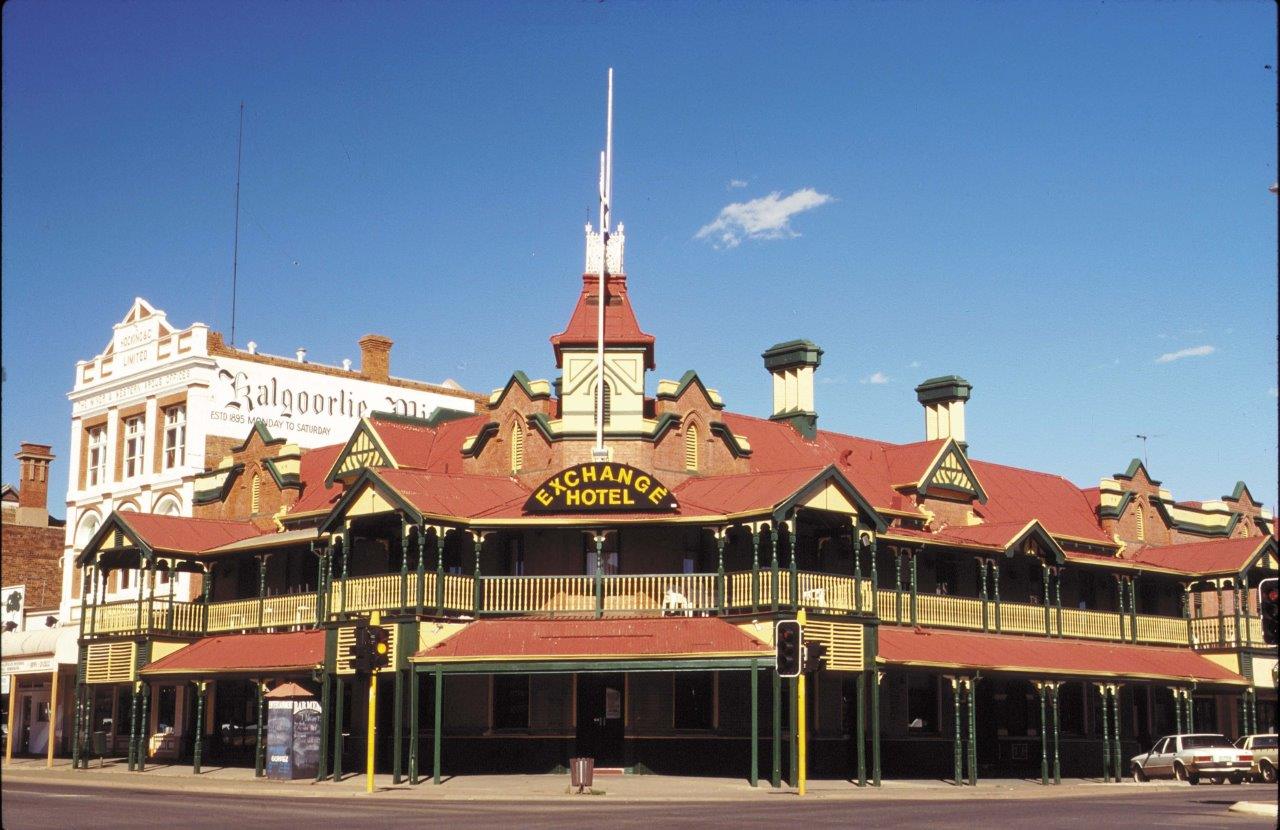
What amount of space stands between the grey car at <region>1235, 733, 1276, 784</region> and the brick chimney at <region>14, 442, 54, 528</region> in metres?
44.1

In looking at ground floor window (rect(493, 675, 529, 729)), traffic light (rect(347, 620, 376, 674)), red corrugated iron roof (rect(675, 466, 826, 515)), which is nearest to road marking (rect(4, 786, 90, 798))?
traffic light (rect(347, 620, 376, 674))

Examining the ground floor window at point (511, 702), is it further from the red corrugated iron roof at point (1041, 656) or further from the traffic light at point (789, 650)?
the traffic light at point (789, 650)

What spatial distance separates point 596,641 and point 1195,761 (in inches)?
616

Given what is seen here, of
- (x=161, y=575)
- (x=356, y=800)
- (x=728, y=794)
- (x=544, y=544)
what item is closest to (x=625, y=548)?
(x=544, y=544)

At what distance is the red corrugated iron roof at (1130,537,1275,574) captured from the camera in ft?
154

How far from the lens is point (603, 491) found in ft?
122

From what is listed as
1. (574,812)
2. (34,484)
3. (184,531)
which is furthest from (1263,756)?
(34,484)

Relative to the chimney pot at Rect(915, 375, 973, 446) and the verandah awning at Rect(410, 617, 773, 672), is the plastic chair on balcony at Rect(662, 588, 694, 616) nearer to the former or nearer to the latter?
the verandah awning at Rect(410, 617, 773, 672)

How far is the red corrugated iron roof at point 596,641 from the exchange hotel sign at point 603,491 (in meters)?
2.58

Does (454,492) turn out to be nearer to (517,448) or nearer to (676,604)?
(517,448)

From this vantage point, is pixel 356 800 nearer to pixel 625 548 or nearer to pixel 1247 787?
pixel 625 548

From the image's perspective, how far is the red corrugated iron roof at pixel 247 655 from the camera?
38906 mm

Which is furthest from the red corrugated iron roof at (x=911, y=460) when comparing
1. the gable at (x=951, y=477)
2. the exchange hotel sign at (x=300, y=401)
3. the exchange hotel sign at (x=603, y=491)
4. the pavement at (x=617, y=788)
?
the exchange hotel sign at (x=300, y=401)

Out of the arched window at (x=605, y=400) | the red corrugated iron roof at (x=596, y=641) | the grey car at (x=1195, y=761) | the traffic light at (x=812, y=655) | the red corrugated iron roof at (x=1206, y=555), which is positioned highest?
the arched window at (x=605, y=400)
